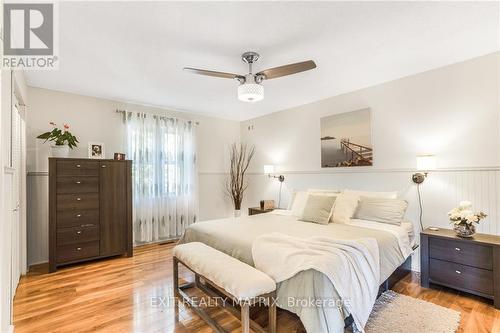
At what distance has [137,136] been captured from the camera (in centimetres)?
432

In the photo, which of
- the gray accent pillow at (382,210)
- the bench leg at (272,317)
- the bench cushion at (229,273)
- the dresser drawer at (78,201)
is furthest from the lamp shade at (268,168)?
the bench leg at (272,317)

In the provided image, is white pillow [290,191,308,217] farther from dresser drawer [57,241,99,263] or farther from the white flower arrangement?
dresser drawer [57,241,99,263]

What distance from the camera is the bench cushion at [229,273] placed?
5.63 feet

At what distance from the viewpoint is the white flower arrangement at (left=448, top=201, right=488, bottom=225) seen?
246 centimetres

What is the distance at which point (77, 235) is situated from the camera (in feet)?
11.2

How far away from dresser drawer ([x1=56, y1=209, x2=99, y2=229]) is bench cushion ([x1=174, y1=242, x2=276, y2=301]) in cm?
191

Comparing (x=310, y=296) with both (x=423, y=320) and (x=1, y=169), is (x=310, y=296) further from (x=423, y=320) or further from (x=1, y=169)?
(x=1, y=169)

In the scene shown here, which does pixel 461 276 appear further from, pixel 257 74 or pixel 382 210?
pixel 257 74

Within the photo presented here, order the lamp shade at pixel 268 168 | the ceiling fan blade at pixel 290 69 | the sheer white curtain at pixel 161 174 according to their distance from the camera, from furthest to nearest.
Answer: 1. the lamp shade at pixel 268 168
2. the sheer white curtain at pixel 161 174
3. the ceiling fan blade at pixel 290 69

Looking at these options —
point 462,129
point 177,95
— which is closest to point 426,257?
point 462,129

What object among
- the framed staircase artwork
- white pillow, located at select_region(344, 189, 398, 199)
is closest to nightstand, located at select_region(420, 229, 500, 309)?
white pillow, located at select_region(344, 189, 398, 199)

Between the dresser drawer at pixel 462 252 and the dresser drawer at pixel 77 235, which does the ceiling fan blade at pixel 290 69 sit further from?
the dresser drawer at pixel 77 235

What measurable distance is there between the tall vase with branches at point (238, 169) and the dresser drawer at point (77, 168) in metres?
2.69

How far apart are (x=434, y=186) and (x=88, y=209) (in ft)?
15.0
